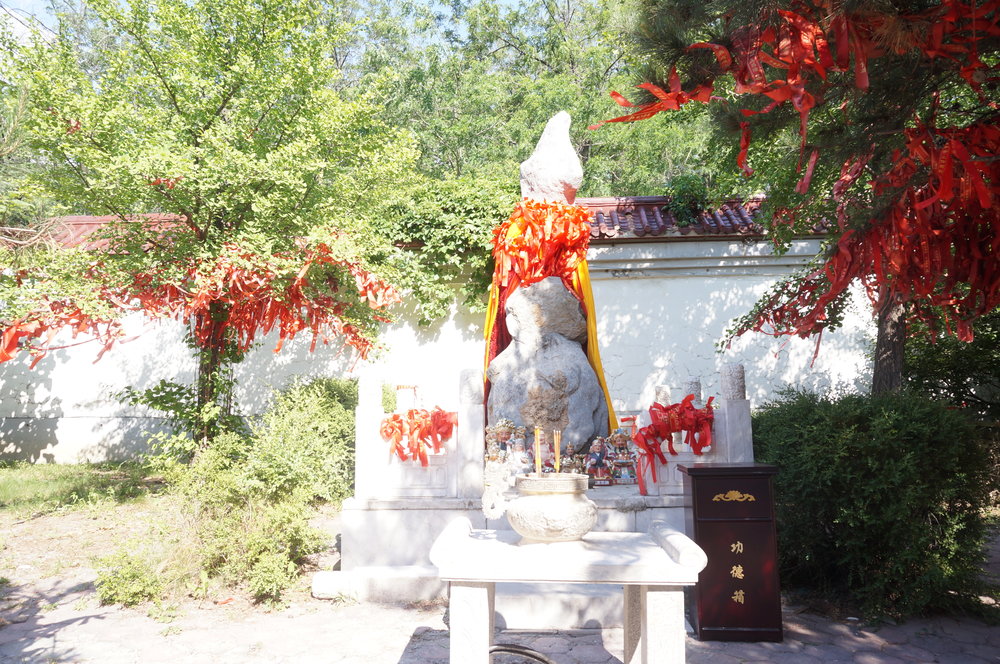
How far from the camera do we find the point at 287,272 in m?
6.19

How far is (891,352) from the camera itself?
272 inches

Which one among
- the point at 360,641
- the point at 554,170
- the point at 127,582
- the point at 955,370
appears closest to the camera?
the point at 360,641

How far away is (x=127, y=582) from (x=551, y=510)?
358 cm

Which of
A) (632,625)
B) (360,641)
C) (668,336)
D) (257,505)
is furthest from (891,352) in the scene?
(257,505)

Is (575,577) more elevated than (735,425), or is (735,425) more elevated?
(735,425)

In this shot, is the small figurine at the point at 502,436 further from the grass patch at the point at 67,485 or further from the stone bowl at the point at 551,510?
the grass patch at the point at 67,485

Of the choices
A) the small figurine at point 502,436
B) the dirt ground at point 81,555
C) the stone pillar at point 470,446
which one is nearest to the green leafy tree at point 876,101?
the stone pillar at point 470,446

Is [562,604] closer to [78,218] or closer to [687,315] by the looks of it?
[687,315]

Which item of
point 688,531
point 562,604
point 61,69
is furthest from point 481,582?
point 61,69

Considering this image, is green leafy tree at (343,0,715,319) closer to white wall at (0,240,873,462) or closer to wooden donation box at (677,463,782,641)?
white wall at (0,240,873,462)

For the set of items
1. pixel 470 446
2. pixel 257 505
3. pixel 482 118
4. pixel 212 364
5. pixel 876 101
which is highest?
pixel 482 118

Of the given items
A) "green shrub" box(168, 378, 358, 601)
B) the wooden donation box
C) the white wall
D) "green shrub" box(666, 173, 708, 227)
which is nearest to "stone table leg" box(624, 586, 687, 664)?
the wooden donation box

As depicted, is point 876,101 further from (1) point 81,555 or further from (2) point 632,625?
(1) point 81,555

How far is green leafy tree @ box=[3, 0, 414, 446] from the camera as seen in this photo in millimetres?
6039
